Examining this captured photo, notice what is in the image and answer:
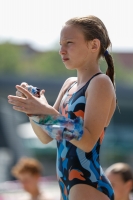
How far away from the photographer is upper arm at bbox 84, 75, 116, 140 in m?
3.43

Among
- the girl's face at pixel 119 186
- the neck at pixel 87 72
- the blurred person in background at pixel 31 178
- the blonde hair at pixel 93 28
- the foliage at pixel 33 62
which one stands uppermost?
the blonde hair at pixel 93 28

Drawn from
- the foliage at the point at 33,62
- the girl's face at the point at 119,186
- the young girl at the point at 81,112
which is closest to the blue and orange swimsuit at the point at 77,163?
the young girl at the point at 81,112

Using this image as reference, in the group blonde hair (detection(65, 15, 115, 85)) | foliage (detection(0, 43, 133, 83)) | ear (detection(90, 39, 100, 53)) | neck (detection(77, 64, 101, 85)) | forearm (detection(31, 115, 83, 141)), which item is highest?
blonde hair (detection(65, 15, 115, 85))

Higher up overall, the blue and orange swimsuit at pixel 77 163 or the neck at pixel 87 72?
the neck at pixel 87 72

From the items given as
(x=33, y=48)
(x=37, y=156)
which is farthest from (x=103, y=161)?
A: (x=33, y=48)

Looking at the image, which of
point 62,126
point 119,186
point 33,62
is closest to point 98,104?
point 62,126

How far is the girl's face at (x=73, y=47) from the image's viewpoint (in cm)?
359

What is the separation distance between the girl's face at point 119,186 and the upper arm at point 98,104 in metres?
2.12

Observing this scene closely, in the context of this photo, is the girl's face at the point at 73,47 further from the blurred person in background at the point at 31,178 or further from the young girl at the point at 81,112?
the blurred person in background at the point at 31,178

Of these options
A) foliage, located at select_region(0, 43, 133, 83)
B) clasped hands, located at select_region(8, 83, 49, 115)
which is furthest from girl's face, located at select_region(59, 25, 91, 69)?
foliage, located at select_region(0, 43, 133, 83)

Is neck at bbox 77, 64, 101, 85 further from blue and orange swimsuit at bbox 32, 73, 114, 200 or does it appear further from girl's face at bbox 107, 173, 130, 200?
girl's face at bbox 107, 173, 130, 200

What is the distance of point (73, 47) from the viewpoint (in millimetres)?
3580

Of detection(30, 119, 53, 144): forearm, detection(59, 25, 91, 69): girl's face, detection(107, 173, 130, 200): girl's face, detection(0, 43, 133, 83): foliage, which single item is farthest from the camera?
detection(0, 43, 133, 83): foliage

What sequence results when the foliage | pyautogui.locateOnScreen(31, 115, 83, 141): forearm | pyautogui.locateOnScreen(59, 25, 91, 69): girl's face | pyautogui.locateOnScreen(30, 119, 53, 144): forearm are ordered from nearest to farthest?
pyautogui.locateOnScreen(31, 115, 83, 141): forearm < pyautogui.locateOnScreen(59, 25, 91, 69): girl's face < pyautogui.locateOnScreen(30, 119, 53, 144): forearm < the foliage
